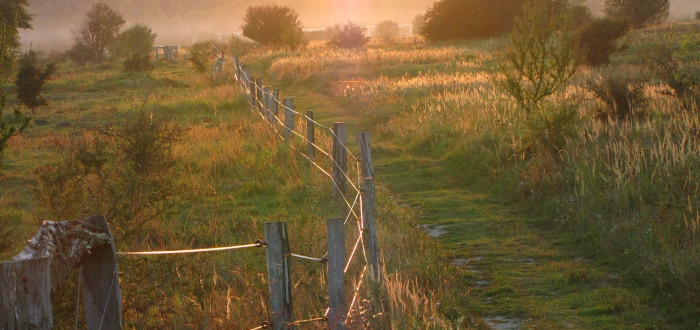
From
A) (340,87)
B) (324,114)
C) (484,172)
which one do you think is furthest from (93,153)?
(340,87)

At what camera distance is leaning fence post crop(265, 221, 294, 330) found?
3.92m

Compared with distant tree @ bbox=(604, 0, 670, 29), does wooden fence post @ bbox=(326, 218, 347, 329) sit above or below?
below

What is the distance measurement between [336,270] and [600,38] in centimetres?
2380

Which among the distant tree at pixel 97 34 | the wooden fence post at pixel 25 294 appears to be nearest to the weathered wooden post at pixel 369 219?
the wooden fence post at pixel 25 294

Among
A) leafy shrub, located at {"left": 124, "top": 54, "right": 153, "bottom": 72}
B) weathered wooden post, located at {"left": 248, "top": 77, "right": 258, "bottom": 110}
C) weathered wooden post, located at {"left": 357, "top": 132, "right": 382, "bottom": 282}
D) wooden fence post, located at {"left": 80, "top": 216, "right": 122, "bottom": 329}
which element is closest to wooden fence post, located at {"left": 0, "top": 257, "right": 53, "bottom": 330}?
wooden fence post, located at {"left": 80, "top": 216, "right": 122, "bottom": 329}

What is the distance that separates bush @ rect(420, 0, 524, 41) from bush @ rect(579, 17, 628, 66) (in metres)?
19.1

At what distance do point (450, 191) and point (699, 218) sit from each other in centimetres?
411

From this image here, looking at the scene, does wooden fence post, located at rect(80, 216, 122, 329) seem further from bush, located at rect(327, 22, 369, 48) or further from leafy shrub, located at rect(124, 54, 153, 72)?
bush, located at rect(327, 22, 369, 48)

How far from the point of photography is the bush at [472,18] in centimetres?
4594

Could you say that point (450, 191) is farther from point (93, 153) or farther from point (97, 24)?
point (97, 24)

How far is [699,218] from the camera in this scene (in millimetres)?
7008

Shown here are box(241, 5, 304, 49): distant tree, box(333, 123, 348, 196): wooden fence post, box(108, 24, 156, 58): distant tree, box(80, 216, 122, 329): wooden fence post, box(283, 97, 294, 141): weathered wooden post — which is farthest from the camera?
box(241, 5, 304, 49): distant tree

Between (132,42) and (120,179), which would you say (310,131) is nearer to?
(120,179)

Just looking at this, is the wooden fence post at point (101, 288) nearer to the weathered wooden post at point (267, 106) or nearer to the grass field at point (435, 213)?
the grass field at point (435, 213)
